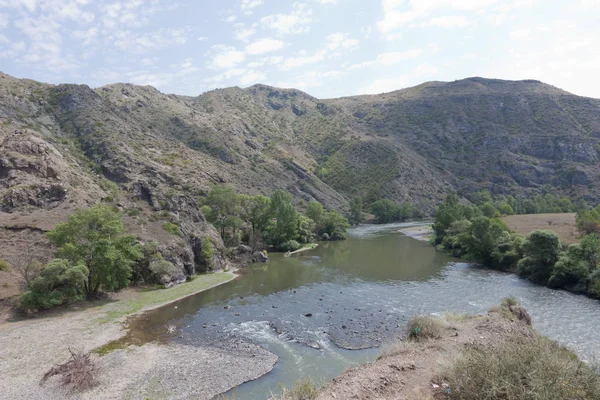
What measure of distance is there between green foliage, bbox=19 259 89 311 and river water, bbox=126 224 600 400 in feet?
27.9

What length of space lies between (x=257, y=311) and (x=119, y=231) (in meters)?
19.9

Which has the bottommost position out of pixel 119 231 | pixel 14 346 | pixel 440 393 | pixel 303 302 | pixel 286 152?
pixel 303 302

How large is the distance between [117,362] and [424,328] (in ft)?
71.6

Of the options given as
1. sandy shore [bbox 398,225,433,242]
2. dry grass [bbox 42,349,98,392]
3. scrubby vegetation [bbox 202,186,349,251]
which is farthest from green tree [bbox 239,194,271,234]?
dry grass [bbox 42,349,98,392]

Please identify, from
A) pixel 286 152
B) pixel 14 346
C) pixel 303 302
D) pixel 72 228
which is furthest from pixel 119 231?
pixel 286 152

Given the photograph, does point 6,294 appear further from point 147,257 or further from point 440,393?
point 440,393

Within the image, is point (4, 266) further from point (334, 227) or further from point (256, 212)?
point (334, 227)

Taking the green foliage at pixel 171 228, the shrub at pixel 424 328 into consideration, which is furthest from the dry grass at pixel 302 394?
the green foliage at pixel 171 228

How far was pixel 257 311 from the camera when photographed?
4053 cm

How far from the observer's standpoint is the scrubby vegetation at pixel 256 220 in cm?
8131

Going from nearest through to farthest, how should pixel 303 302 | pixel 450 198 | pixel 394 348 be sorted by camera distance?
pixel 394 348 < pixel 303 302 < pixel 450 198

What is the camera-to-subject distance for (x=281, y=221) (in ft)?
292

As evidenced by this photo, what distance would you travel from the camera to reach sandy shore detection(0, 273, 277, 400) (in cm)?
2273

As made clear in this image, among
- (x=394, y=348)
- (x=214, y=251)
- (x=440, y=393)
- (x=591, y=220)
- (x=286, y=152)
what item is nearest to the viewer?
(x=440, y=393)
